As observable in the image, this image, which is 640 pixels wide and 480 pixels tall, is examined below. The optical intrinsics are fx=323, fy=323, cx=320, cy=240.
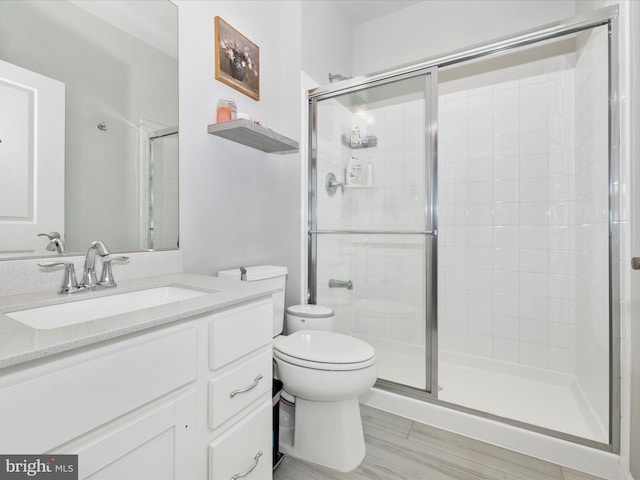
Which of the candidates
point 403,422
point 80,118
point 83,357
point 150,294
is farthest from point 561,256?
point 80,118

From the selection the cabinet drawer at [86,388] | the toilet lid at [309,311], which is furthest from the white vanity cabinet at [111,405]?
the toilet lid at [309,311]

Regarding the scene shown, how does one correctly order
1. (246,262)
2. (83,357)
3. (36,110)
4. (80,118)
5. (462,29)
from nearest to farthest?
1. (83,357)
2. (36,110)
3. (80,118)
4. (246,262)
5. (462,29)

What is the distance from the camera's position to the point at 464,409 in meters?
1.66

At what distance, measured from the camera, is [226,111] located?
165 cm

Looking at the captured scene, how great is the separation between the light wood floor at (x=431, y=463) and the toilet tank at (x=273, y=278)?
0.66m

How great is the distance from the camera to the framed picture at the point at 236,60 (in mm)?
1702

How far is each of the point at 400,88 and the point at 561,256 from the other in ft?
5.08

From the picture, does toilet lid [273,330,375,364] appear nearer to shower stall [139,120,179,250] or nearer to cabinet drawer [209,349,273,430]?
cabinet drawer [209,349,273,430]

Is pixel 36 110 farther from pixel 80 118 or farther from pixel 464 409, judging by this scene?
pixel 464 409

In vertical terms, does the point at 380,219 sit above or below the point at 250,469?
above

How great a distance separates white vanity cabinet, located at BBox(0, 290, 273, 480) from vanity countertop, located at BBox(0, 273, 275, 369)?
30 millimetres

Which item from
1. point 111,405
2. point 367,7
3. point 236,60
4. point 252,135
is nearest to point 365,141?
point 252,135

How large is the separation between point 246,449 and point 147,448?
405mm

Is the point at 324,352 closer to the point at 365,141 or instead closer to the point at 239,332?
the point at 239,332
